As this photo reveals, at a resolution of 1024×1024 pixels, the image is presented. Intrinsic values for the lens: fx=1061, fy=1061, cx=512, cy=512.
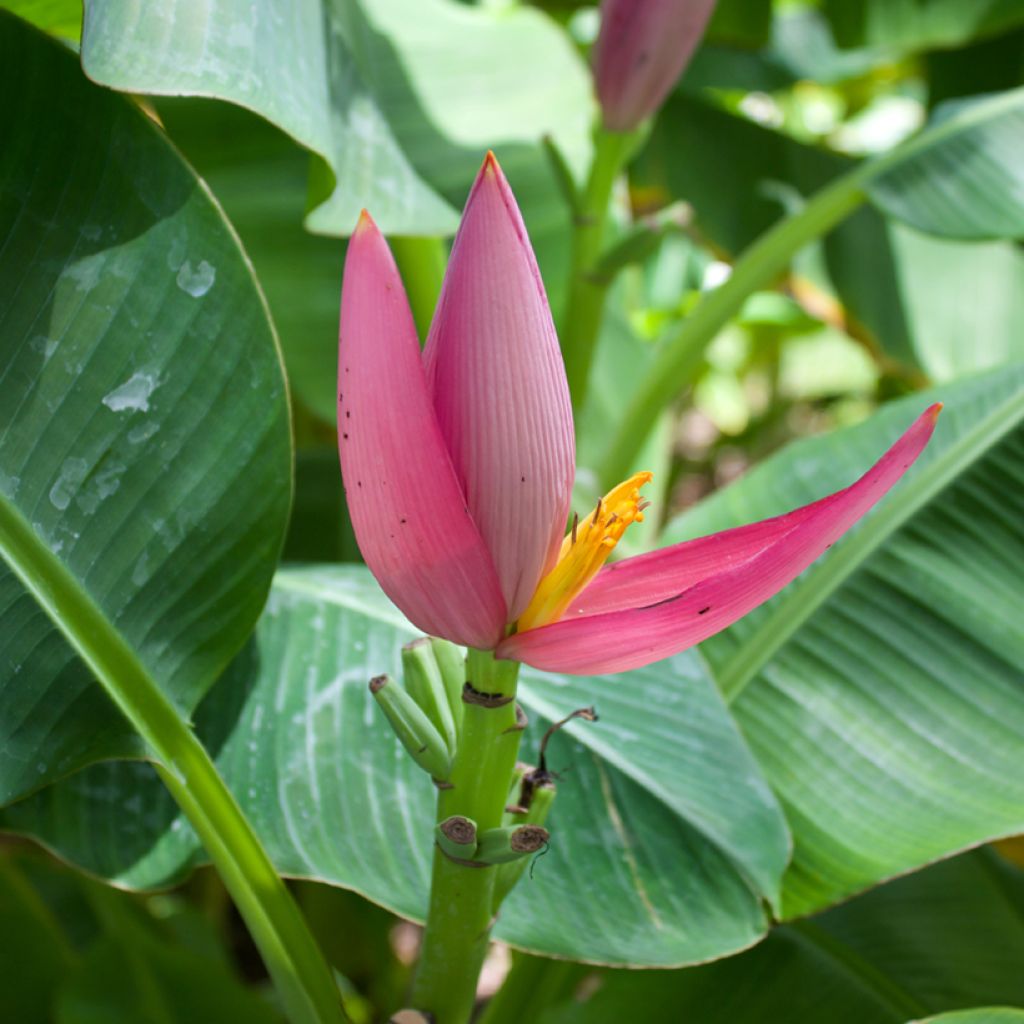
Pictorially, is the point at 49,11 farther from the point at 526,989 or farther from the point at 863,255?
the point at 863,255

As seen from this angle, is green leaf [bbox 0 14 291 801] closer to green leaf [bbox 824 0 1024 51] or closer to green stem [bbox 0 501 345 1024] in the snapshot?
green stem [bbox 0 501 345 1024]

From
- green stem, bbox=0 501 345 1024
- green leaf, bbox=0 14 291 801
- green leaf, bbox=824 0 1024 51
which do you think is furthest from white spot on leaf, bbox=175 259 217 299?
green leaf, bbox=824 0 1024 51

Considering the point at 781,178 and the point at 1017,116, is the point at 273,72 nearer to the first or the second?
the point at 1017,116

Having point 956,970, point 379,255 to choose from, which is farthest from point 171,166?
point 956,970

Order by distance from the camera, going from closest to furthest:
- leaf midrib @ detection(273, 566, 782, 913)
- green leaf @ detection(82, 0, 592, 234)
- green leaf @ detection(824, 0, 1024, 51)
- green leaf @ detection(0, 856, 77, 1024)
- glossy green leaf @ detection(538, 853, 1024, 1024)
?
green leaf @ detection(82, 0, 592, 234)
leaf midrib @ detection(273, 566, 782, 913)
glossy green leaf @ detection(538, 853, 1024, 1024)
green leaf @ detection(0, 856, 77, 1024)
green leaf @ detection(824, 0, 1024, 51)

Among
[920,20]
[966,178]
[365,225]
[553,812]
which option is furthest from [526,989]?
[920,20]
